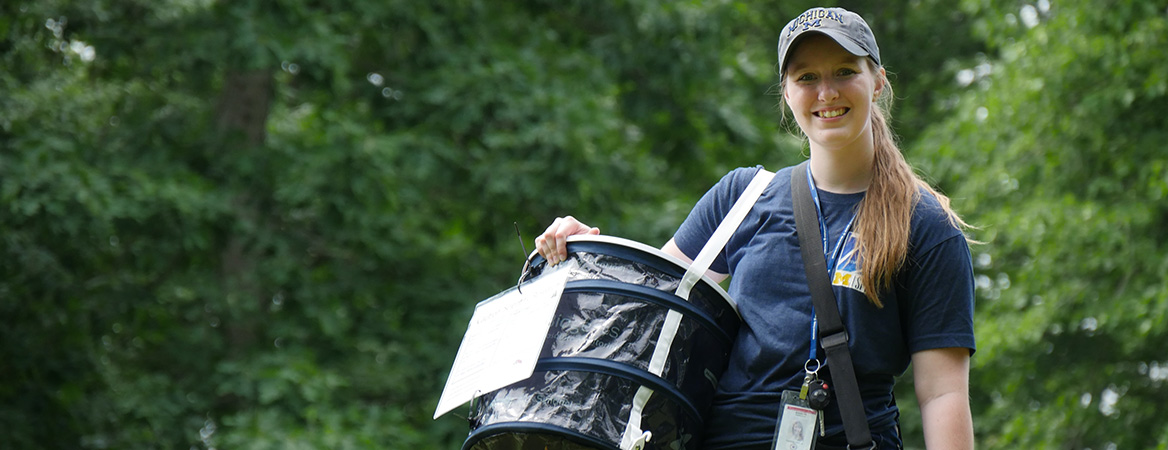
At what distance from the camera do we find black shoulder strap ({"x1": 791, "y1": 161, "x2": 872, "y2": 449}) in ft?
6.54

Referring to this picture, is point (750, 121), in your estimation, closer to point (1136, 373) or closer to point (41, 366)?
point (1136, 373)

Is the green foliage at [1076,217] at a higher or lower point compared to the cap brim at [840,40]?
higher

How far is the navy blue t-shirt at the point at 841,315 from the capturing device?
204 cm

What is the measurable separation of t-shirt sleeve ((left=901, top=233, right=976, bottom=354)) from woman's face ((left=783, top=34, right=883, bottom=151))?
26 centimetres

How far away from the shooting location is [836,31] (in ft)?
6.82

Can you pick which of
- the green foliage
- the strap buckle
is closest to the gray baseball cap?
the strap buckle

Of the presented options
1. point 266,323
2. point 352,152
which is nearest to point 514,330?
point 352,152

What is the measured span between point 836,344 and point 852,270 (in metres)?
0.14

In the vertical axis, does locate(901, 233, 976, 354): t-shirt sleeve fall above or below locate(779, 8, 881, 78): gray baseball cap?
below

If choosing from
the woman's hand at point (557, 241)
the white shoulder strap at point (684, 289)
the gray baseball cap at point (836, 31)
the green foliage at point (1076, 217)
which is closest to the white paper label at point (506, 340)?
the woman's hand at point (557, 241)

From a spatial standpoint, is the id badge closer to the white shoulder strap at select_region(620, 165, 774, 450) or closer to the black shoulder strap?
the black shoulder strap

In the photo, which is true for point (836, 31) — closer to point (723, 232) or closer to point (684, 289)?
point (723, 232)

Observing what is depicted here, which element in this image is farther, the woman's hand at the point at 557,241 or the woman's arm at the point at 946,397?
the woman's hand at the point at 557,241

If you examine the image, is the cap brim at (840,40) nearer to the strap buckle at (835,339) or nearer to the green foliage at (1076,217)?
the strap buckle at (835,339)
